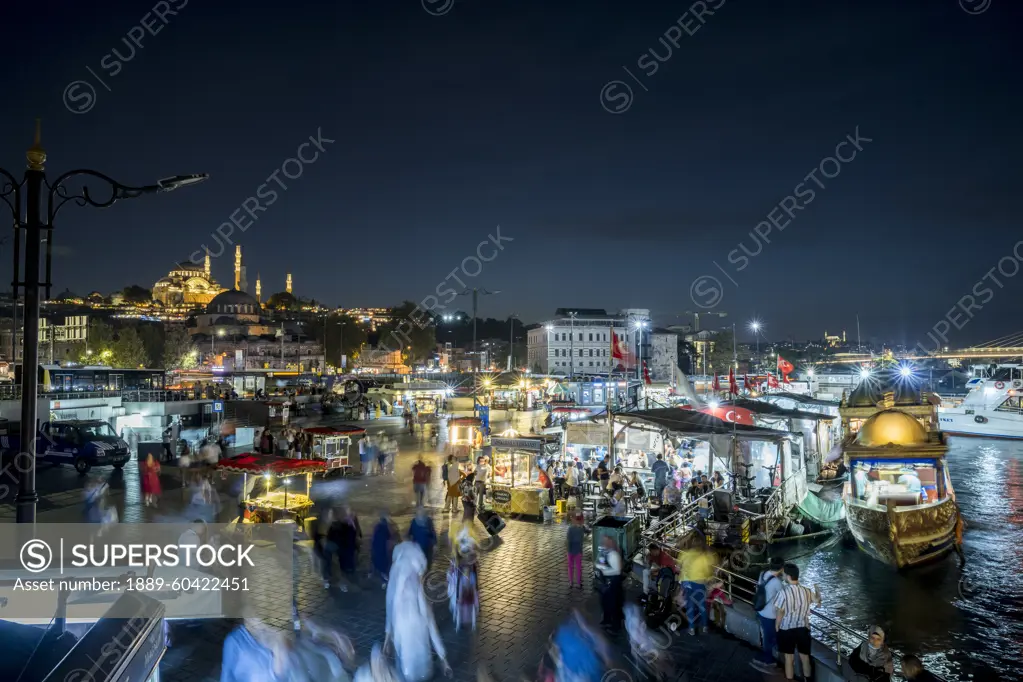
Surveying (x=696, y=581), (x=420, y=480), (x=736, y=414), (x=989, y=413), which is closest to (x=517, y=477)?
(x=420, y=480)

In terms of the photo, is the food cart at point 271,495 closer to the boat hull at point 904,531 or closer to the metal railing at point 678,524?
the metal railing at point 678,524

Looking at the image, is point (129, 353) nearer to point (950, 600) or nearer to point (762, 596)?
point (950, 600)

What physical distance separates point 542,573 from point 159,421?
26624mm

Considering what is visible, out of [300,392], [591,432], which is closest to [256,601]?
[591,432]

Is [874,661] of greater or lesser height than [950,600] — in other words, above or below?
above

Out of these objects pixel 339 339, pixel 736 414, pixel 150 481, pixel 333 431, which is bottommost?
pixel 150 481

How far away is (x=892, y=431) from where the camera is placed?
54.1 ft

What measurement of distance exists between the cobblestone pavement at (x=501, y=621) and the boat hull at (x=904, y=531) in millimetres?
7198

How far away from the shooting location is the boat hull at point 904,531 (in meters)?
14.4

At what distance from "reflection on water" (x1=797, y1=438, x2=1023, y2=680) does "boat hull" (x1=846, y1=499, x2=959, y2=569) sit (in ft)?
1.25

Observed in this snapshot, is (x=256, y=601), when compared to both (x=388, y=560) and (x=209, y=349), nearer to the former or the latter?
(x=388, y=560)

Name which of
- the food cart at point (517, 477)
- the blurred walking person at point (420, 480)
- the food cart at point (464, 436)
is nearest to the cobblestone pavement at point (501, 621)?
the food cart at point (517, 477)

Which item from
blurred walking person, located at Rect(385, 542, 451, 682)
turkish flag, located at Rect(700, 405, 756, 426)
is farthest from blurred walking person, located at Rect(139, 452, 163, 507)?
turkish flag, located at Rect(700, 405, 756, 426)

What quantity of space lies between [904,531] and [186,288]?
608ft
